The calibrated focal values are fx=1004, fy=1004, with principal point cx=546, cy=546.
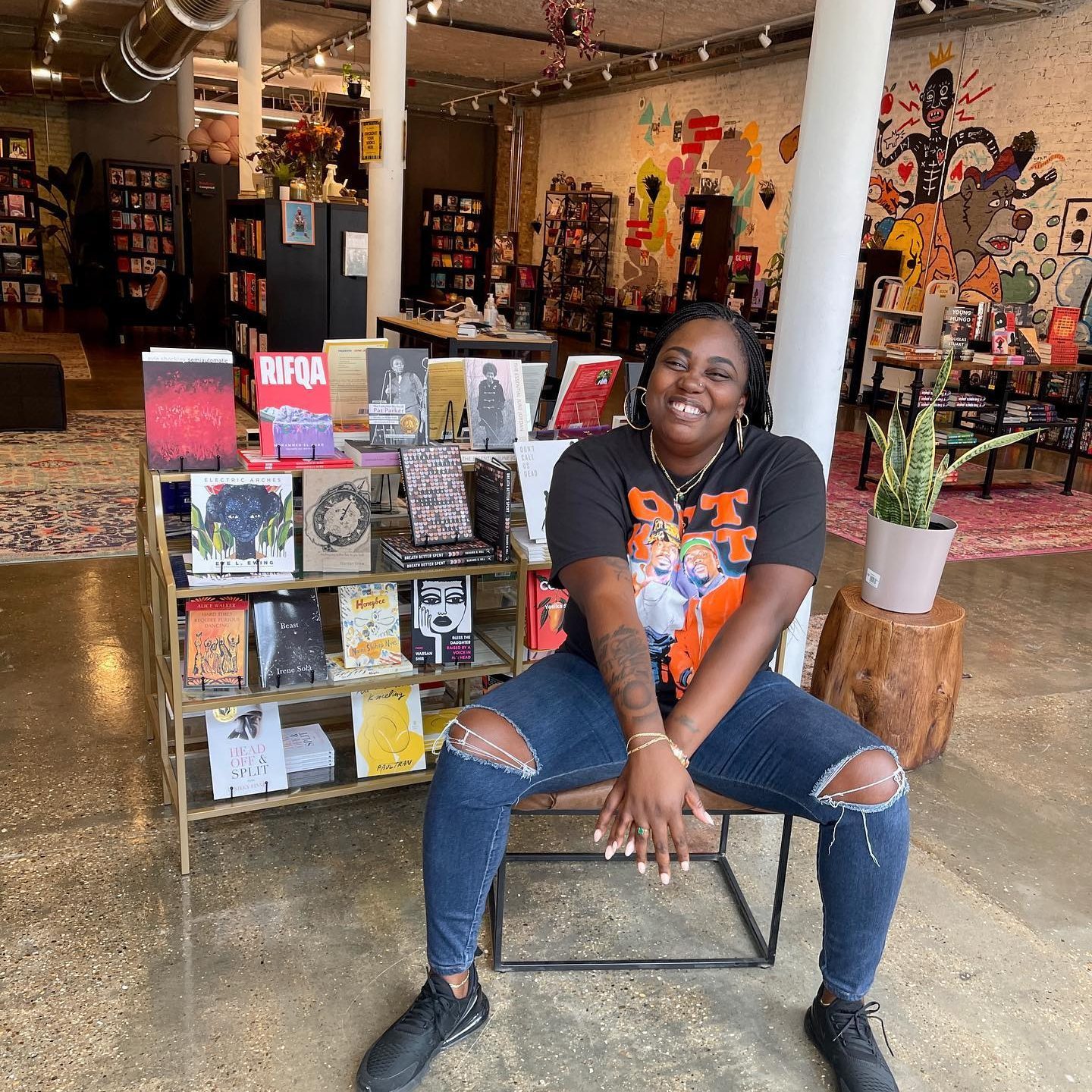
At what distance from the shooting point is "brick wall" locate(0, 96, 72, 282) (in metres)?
15.7

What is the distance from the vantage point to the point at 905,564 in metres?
2.97

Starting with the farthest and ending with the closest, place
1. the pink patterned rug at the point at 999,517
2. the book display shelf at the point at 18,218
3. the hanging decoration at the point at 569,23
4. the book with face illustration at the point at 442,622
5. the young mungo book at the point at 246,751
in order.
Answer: the book display shelf at the point at 18,218, the hanging decoration at the point at 569,23, the pink patterned rug at the point at 999,517, the book with face illustration at the point at 442,622, the young mungo book at the point at 246,751

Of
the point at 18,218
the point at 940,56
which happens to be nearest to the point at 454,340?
the point at 940,56

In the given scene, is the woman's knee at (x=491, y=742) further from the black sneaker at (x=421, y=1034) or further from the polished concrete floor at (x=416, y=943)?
the polished concrete floor at (x=416, y=943)

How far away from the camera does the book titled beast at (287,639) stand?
2.45 m

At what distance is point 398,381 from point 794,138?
34.2 feet

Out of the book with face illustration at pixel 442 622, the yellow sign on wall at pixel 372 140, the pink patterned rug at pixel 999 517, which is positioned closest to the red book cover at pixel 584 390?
the book with face illustration at pixel 442 622

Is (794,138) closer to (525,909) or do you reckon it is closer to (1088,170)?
(1088,170)

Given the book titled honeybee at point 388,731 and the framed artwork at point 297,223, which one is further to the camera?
the framed artwork at point 297,223

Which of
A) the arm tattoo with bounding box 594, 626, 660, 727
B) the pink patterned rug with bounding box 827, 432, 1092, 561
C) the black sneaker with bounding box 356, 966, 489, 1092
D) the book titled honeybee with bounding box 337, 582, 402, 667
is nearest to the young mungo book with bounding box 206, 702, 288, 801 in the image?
the book titled honeybee with bounding box 337, 582, 402, 667

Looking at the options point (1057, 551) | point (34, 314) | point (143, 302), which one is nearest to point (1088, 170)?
point (1057, 551)

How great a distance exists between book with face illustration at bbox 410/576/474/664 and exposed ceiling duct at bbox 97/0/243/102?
6.84 m

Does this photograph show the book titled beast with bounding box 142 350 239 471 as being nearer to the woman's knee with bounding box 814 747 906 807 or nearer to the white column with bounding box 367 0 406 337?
the woman's knee with bounding box 814 747 906 807

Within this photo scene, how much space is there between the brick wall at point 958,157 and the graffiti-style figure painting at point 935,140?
0.08 feet
